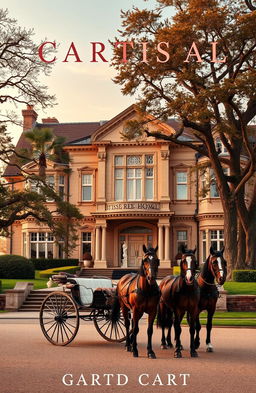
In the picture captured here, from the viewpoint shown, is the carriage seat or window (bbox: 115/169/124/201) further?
window (bbox: 115/169/124/201)

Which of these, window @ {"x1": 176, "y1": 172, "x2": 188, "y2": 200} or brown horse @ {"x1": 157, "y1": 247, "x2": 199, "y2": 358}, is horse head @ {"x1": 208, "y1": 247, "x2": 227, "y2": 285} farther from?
window @ {"x1": 176, "y1": 172, "x2": 188, "y2": 200}

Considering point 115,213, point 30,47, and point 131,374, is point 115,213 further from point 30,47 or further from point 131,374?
point 131,374

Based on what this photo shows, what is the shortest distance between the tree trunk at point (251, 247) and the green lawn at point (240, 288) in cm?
230

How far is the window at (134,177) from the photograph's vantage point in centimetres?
4241

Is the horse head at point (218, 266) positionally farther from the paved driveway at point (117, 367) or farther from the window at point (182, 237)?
the window at point (182, 237)

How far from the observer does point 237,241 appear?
31.6 meters

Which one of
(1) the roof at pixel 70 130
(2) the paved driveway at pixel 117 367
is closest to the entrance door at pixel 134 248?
(1) the roof at pixel 70 130

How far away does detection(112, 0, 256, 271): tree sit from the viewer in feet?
82.5

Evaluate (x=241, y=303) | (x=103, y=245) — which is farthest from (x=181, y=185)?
(x=241, y=303)

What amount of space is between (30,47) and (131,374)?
2133cm

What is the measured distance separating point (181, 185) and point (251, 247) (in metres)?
13.0

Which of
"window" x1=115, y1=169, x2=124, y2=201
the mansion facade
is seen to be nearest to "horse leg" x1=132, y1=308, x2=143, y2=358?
the mansion facade

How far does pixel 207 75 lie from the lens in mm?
28391

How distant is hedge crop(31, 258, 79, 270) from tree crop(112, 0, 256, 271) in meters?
14.6
